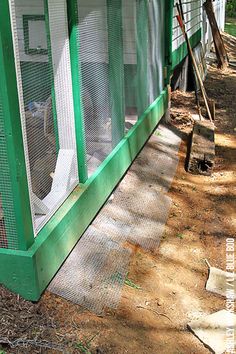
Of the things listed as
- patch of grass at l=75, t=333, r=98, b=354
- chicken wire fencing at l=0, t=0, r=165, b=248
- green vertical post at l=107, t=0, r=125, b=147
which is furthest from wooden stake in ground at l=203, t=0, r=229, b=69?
patch of grass at l=75, t=333, r=98, b=354

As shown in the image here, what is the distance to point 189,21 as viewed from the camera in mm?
9477

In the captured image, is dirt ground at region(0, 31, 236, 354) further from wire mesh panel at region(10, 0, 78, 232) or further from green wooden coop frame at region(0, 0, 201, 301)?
wire mesh panel at region(10, 0, 78, 232)

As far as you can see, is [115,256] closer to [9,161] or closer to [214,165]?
[9,161]

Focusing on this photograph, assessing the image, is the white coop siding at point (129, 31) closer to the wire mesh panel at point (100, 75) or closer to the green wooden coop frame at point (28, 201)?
the wire mesh panel at point (100, 75)

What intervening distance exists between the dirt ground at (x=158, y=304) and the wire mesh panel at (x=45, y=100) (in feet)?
1.82

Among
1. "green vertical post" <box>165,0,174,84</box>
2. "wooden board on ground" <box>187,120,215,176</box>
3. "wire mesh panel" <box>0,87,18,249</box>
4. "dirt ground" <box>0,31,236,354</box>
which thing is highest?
"green vertical post" <box>165,0,174,84</box>

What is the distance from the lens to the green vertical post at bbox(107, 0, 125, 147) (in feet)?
13.9

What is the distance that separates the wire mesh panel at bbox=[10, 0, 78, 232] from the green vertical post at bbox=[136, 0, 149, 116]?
209cm

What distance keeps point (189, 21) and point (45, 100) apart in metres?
7.16

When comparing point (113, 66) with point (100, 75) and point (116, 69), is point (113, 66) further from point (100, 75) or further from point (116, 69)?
point (100, 75)

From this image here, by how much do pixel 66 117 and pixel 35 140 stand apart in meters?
0.52

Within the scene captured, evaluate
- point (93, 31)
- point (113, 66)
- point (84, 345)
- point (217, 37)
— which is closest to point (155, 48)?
point (113, 66)

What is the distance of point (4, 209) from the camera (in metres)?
2.70

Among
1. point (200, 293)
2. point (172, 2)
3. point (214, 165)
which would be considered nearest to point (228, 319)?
point (200, 293)
